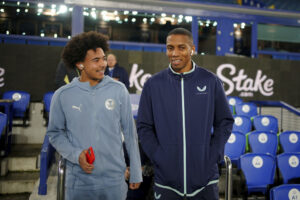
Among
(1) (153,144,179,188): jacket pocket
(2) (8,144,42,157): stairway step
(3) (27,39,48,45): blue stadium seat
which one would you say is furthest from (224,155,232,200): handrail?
(3) (27,39,48,45): blue stadium seat

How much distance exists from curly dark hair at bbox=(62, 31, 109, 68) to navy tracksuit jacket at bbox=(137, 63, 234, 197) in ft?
1.49

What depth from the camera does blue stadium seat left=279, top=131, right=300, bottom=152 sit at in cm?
481

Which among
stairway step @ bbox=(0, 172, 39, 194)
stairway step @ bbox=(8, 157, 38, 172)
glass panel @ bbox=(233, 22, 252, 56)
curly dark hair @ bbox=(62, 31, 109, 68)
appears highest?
glass panel @ bbox=(233, 22, 252, 56)

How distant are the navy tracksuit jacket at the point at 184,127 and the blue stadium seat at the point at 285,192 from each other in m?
1.35

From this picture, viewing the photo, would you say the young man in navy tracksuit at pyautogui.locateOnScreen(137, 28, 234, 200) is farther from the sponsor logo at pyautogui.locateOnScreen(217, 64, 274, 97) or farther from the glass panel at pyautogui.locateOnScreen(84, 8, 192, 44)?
the glass panel at pyautogui.locateOnScreen(84, 8, 192, 44)

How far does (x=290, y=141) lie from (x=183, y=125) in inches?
146

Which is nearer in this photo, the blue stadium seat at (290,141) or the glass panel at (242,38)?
the blue stadium seat at (290,141)

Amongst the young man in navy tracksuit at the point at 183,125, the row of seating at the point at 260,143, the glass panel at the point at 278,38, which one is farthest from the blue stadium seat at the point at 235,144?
the glass panel at the point at 278,38

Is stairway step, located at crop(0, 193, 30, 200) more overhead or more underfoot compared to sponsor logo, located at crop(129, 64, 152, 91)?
more underfoot

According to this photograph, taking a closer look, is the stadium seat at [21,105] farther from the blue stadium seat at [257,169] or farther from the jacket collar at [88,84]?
the jacket collar at [88,84]

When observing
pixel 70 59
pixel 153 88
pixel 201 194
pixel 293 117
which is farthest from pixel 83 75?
pixel 293 117

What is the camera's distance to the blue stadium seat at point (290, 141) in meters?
4.81

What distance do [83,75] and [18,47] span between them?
5.76 metres

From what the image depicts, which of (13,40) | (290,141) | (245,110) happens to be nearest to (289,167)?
(290,141)
